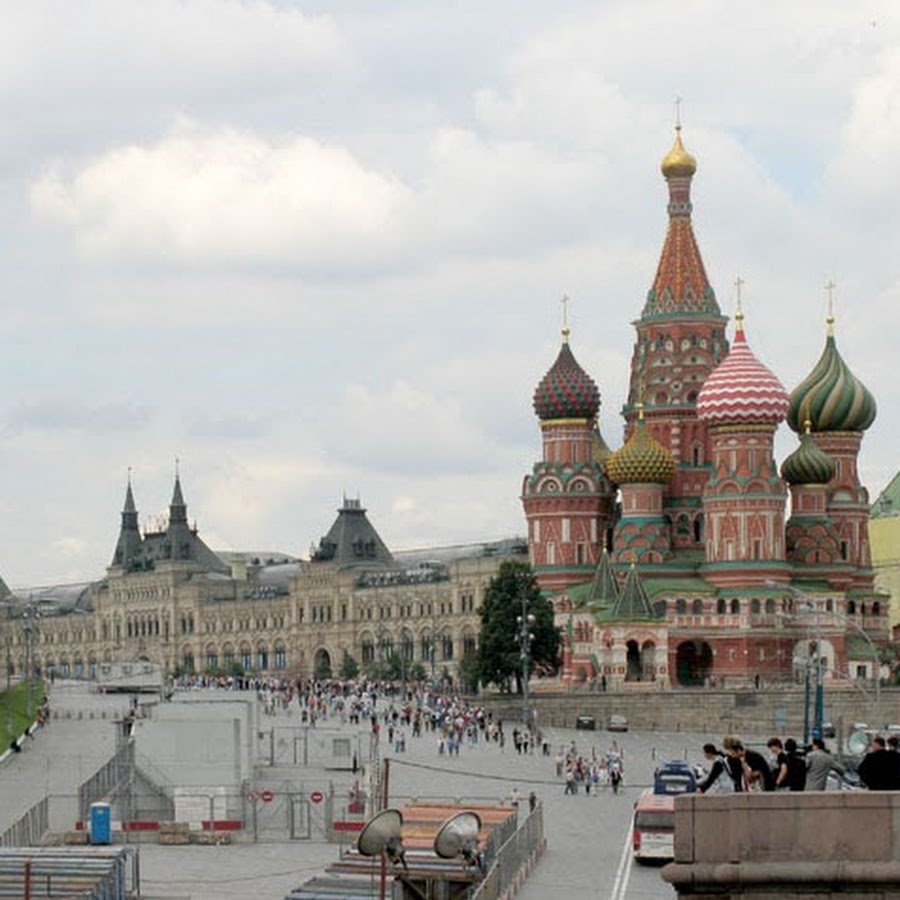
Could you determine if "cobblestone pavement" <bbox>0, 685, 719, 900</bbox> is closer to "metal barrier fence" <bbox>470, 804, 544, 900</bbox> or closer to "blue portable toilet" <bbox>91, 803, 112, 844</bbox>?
"metal barrier fence" <bbox>470, 804, 544, 900</bbox>

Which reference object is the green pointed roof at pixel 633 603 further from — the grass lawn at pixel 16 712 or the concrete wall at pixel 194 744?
the concrete wall at pixel 194 744

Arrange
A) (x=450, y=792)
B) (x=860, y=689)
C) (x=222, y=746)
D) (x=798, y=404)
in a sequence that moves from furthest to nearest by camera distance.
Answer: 1. (x=798, y=404)
2. (x=860, y=689)
3. (x=450, y=792)
4. (x=222, y=746)

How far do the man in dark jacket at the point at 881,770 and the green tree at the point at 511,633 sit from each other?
8162 cm

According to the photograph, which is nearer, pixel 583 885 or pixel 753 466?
pixel 583 885

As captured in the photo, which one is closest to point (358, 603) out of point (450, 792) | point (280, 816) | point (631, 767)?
point (631, 767)

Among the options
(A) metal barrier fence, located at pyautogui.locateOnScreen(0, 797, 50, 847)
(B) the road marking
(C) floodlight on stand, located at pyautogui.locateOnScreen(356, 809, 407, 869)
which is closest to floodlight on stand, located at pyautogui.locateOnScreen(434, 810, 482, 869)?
(C) floodlight on stand, located at pyautogui.locateOnScreen(356, 809, 407, 869)

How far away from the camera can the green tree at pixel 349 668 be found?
534ft

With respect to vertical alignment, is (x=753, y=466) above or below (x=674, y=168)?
below

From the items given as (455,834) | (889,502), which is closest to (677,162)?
(889,502)

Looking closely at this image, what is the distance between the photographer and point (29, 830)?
4544cm

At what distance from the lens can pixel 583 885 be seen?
41.0 m

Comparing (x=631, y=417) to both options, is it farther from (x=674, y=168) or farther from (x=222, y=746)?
(x=222, y=746)

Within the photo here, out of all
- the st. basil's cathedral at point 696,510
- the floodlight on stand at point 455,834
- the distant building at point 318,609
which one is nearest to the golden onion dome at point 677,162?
the st. basil's cathedral at point 696,510

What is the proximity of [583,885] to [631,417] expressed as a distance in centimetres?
7422
